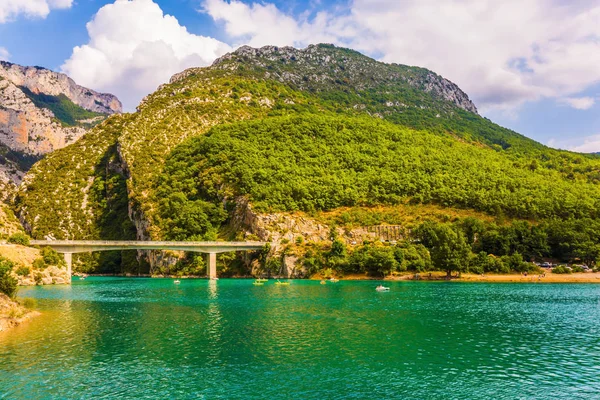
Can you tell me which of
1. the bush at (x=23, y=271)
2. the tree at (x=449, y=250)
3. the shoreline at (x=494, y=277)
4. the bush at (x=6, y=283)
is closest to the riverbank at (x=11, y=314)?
the bush at (x=6, y=283)

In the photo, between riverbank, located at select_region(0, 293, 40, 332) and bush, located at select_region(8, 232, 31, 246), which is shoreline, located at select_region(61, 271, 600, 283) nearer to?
bush, located at select_region(8, 232, 31, 246)

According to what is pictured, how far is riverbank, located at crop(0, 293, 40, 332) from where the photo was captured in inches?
1994

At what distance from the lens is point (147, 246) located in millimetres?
129250

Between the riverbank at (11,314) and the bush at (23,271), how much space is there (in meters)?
46.7

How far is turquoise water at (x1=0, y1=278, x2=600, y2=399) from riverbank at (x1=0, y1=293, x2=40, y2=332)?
6.08 feet

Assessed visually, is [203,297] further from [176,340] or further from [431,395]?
[431,395]

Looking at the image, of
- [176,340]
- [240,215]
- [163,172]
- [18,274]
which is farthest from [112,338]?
[163,172]

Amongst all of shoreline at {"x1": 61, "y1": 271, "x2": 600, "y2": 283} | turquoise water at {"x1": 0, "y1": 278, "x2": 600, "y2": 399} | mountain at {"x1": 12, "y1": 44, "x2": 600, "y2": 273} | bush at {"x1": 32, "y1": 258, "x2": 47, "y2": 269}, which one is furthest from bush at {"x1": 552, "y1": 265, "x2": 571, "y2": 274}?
bush at {"x1": 32, "y1": 258, "x2": 47, "y2": 269}

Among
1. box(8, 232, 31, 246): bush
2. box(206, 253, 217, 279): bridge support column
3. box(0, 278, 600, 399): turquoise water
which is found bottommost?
box(0, 278, 600, 399): turquoise water

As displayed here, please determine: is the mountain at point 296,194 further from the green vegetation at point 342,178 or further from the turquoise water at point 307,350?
the turquoise water at point 307,350

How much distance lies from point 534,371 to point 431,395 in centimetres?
996

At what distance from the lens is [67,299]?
3063 inches

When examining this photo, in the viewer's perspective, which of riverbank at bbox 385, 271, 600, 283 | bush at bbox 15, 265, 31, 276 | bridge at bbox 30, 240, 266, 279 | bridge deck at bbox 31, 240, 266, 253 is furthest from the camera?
bridge deck at bbox 31, 240, 266, 253

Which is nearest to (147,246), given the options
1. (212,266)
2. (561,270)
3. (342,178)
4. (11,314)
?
(212,266)
